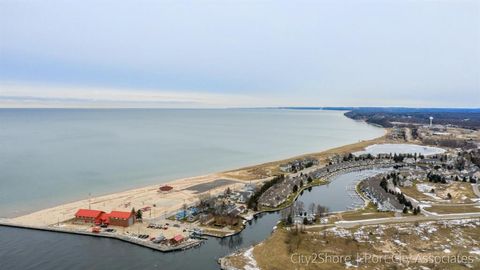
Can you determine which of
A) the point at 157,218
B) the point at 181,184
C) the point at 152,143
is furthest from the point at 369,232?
the point at 152,143

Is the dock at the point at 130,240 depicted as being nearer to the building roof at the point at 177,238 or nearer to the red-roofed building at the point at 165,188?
the building roof at the point at 177,238

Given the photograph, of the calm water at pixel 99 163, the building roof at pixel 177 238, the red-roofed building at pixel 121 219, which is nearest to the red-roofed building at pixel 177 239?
the building roof at pixel 177 238

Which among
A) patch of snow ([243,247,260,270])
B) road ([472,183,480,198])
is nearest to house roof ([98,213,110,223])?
patch of snow ([243,247,260,270])

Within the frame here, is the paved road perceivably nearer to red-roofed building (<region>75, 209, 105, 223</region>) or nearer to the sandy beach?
the sandy beach

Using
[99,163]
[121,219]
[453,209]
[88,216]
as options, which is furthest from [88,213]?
[453,209]

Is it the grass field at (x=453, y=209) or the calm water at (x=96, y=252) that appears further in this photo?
the grass field at (x=453, y=209)

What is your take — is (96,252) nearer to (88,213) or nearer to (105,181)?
(88,213)
